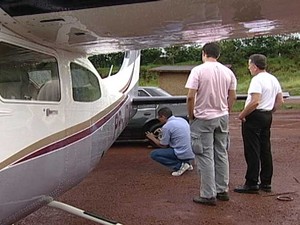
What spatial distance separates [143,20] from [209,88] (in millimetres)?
2634

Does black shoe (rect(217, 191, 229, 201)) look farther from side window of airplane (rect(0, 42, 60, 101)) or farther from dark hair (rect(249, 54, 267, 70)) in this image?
side window of airplane (rect(0, 42, 60, 101))

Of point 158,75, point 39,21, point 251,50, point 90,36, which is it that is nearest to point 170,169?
point 90,36

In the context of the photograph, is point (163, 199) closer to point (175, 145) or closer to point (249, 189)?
point (249, 189)

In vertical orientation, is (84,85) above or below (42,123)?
above

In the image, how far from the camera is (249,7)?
3127mm

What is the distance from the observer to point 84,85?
16.1ft

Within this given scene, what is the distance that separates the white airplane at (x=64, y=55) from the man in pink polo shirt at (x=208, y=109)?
1408mm

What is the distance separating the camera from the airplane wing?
311 cm

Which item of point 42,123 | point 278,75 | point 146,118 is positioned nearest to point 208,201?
point 42,123

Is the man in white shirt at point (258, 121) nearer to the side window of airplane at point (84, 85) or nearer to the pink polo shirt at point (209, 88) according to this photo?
the pink polo shirt at point (209, 88)

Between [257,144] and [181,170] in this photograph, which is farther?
[181,170]

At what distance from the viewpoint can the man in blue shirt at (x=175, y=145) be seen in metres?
8.16

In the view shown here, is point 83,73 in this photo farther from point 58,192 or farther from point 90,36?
point 58,192

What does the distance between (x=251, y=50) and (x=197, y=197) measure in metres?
42.8
